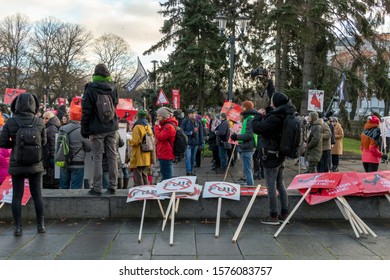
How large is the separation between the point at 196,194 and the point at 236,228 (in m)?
0.81

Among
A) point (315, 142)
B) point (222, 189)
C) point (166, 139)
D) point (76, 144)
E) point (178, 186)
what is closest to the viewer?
point (178, 186)

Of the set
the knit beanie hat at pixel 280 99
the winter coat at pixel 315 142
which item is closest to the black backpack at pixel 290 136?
the knit beanie hat at pixel 280 99

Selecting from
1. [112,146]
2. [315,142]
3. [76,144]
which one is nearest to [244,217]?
[112,146]

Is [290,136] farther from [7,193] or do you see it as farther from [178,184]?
[7,193]

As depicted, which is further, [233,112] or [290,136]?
[233,112]

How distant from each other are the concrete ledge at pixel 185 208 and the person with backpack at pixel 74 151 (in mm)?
1165

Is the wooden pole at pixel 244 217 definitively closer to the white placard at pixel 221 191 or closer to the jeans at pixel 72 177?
the white placard at pixel 221 191

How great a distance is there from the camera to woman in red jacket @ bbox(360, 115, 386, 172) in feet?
29.4

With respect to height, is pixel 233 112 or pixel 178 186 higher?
pixel 233 112

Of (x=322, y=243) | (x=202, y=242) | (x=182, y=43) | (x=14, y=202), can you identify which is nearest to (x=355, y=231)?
(x=322, y=243)

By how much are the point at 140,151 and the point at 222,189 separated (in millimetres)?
2260

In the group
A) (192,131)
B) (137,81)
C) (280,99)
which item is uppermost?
(137,81)

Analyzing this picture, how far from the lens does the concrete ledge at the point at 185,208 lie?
6.19 metres

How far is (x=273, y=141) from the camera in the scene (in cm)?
566
